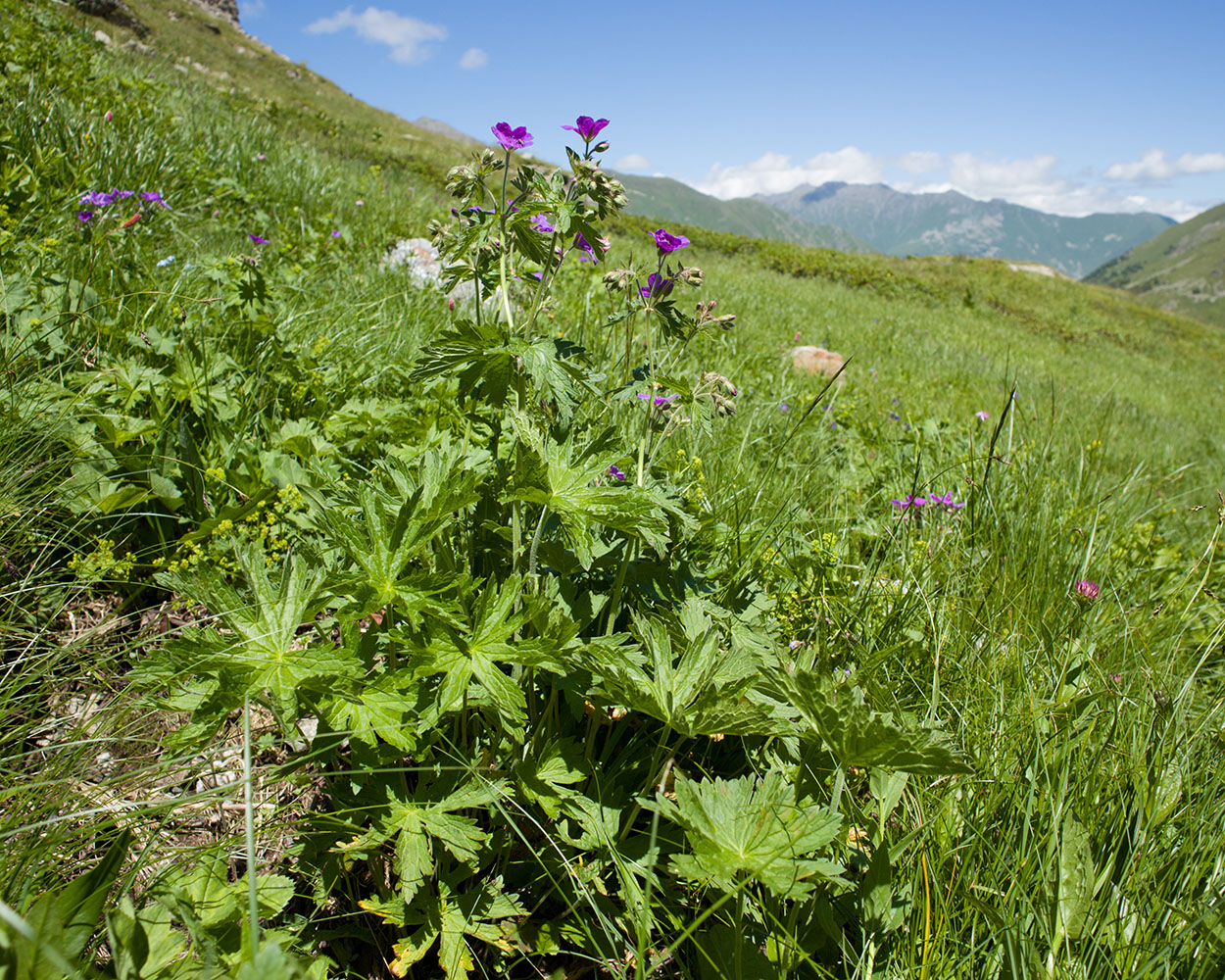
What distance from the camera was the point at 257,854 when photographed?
1.45 m

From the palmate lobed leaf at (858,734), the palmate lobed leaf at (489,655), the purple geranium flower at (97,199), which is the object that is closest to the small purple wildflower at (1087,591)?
the palmate lobed leaf at (858,734)

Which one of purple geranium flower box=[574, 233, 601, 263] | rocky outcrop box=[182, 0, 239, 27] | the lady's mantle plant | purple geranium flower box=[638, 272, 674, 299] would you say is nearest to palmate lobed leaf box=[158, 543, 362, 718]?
the lady's mantle plant

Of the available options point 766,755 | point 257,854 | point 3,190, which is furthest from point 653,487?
point 3,190

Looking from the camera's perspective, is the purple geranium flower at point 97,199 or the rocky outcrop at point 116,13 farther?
the rocky outcrop at point 116,13

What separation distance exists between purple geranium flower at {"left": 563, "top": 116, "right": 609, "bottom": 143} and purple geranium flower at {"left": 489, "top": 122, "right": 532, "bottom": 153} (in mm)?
107

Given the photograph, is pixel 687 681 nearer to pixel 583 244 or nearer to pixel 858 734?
pixel 858 734

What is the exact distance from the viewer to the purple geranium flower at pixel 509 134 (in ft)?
4.84

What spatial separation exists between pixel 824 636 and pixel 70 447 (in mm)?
2232

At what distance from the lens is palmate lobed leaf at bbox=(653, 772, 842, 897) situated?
3.27 feet

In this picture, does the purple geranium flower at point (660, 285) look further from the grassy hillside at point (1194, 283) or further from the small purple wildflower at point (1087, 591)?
the grassy hillside at point (1194, 283)

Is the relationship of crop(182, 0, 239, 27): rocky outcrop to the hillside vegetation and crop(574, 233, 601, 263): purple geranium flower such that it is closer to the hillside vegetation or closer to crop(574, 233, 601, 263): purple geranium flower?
the hillside vegetation

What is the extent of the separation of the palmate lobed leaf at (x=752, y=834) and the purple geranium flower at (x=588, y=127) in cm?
135

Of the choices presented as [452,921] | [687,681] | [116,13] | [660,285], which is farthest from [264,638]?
[116,13]

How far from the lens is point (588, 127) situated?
1.45 m
